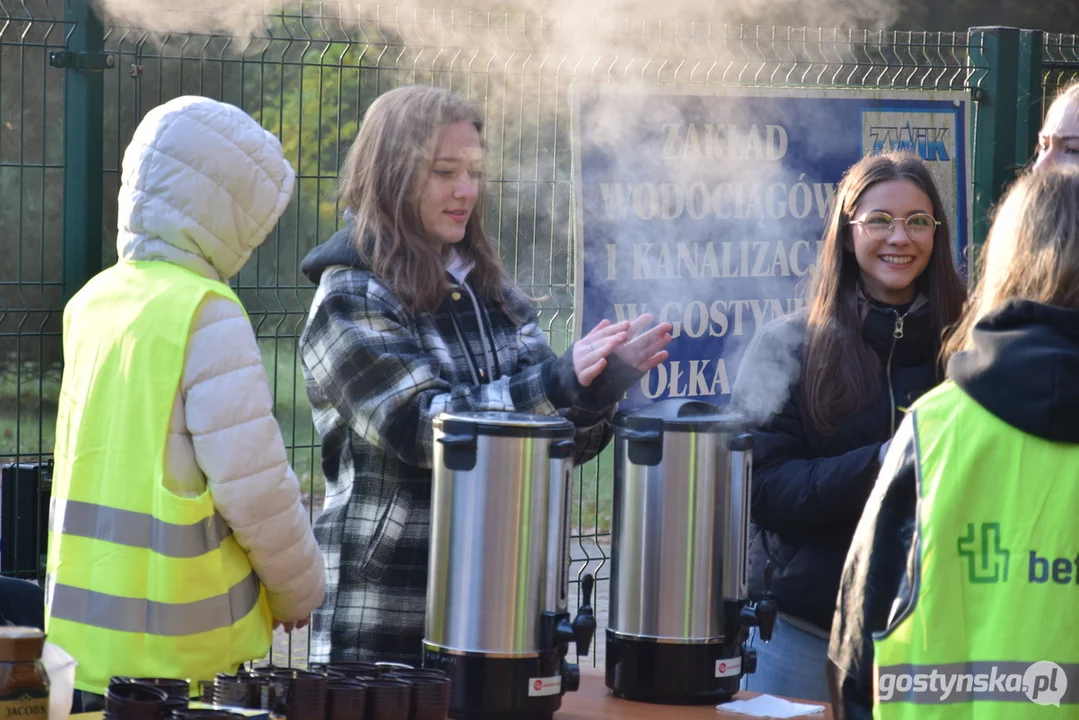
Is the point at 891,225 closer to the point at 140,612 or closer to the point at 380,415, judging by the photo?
the point at 380,415

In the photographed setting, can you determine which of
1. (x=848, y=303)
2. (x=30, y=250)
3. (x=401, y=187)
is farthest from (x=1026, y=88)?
(x=30, y=250)

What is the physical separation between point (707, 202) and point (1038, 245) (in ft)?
6.65

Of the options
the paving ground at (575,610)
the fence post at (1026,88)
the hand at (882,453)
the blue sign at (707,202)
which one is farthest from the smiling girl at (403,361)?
the fence post at (1026,88)

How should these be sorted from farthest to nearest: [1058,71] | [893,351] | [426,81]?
[1058,71], [426,81], [893,351]

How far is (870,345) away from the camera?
10.1 ft

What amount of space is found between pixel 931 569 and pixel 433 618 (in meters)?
0.96

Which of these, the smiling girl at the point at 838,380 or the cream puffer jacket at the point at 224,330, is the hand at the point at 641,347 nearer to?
the smiling girl at the point at 838,380

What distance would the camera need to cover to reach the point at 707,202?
4.03m

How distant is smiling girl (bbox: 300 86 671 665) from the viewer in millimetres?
2822

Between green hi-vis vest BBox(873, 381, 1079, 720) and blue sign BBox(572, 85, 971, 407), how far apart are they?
1.88 meters

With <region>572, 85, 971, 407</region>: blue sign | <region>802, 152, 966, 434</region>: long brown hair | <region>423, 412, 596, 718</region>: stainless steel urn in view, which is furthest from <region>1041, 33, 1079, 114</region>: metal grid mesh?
<region>423, 412, 596, 718</region>: stainless steel urn

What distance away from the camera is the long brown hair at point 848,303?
299 centimetres

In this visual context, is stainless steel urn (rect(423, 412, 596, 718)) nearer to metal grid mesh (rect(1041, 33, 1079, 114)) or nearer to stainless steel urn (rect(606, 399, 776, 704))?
stainless steel urn (rect(606, 399, 776, 704))

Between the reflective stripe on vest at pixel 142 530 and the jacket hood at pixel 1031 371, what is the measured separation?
1.33 m
